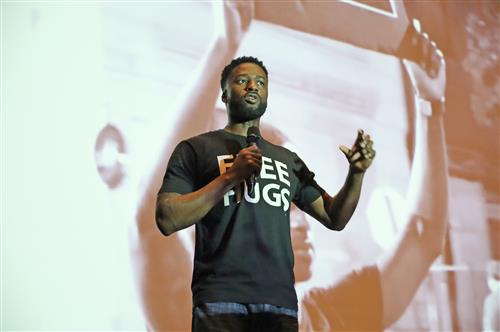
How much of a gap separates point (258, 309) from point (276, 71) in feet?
4.41

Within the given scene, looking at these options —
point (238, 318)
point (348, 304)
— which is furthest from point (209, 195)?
point (348, 304)

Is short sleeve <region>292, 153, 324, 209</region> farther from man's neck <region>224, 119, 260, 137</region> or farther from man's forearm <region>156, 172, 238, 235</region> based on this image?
man's forearm <region>156, 172, 238, 235</region>

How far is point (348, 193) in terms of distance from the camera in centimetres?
142

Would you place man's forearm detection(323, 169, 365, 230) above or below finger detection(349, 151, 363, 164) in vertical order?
below

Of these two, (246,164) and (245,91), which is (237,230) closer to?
(246,164)

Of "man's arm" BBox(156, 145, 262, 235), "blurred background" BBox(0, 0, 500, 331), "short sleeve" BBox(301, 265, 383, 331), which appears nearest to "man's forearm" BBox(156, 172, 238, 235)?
"man's arm" BBox(156, 145, 262, 235)

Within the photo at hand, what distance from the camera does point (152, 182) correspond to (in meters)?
2.12

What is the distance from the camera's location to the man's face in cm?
141

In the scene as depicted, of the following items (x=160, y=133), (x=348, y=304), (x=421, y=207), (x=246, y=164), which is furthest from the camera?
(x=421, y=207)

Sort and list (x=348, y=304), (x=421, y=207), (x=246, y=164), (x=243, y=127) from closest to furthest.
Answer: (x=246, y=164)
(x=243, y=127)
(x=348, y=304)
(x=421, y=207)

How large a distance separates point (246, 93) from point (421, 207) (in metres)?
1.44

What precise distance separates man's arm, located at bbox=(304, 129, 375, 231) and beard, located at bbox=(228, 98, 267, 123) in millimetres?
187

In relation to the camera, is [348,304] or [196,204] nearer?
[196,204]

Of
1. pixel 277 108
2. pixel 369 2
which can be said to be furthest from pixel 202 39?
pixel 369 2
